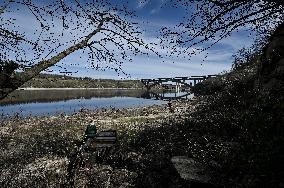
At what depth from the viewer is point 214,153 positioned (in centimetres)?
804

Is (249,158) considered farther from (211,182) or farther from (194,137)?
(194,137)

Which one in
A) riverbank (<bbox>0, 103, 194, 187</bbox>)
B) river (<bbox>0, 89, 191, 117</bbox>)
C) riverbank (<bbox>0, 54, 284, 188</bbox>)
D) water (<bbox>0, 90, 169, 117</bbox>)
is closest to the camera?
riverbank (<bbox>0, 54, 284, 188</bbox>)

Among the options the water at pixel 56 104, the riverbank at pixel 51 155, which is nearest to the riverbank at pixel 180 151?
the riverbank at pixel 51 155

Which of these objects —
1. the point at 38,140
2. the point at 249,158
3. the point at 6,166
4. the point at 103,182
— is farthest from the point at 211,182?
the point at 38,140

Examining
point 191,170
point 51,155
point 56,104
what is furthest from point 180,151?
point 56,104

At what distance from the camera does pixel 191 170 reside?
734 centimetres

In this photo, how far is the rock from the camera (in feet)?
23.1

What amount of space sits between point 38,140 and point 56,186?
490 centimetres

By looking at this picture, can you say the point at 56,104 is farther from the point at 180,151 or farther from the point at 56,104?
the point at 180,151

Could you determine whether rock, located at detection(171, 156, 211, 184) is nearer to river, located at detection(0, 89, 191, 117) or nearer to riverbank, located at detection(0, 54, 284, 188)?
riverbank, located at detection(0, 54, 284, 188)

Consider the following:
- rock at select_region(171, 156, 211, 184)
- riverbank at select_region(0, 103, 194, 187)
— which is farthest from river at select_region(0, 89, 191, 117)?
rock at select_region(171, 156, 211, 184)

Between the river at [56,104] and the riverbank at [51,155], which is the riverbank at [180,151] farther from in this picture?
the river at [56,104]

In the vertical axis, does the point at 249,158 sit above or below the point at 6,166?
above

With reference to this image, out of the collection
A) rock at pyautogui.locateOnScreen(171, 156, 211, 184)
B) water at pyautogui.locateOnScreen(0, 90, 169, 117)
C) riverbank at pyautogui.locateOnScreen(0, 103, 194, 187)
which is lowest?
water at pyautogui.locateOnScreen(0, 90, 169, 117)
